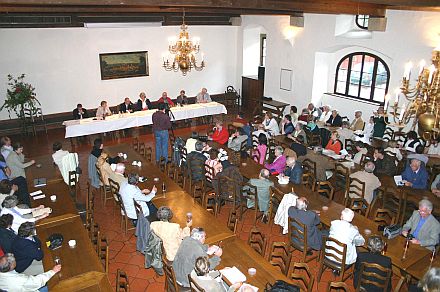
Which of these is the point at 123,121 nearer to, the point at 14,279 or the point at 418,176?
the point at 14,279

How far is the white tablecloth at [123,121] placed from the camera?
474 inches

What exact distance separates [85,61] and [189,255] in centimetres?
1155

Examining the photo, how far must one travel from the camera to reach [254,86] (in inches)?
675

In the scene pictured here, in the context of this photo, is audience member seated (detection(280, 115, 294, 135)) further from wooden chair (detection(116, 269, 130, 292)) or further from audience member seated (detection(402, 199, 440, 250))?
wooden chair (detection(116, 269, 130, 292))

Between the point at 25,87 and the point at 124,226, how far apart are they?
8.12m

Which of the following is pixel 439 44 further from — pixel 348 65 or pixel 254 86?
pixel 254 86

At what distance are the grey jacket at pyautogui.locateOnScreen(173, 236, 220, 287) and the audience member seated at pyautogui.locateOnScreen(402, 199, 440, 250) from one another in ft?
10.4

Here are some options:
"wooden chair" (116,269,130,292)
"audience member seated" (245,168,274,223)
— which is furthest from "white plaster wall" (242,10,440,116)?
"wooden chair" (116,269,130,292)

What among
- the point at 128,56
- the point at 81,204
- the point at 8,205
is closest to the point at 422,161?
the point at 81,204

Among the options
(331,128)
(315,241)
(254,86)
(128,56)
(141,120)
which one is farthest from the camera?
(254,86)

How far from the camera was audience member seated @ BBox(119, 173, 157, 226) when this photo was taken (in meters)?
6.71

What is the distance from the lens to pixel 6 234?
17.4ft

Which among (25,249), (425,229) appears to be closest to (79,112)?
(25,249)

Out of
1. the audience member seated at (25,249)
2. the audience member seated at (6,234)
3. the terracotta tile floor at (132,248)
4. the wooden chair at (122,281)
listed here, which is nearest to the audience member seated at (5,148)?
the terracotta tile floor at (132,248)
